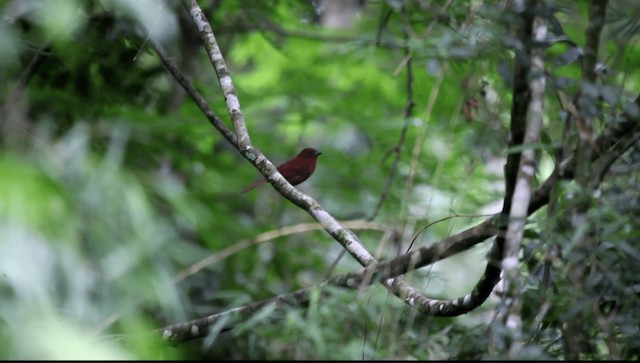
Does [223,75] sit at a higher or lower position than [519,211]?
higher

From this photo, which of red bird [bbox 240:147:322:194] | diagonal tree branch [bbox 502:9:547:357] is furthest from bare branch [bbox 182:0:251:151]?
diagonal tree branch [bbox 502:9:547:357]

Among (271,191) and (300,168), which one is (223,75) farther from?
(271,191)

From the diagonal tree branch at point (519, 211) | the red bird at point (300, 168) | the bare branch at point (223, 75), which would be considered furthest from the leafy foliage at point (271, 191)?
the red bird at point (300, 168)

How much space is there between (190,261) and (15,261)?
5.16 feet

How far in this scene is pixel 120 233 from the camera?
12.6 ft

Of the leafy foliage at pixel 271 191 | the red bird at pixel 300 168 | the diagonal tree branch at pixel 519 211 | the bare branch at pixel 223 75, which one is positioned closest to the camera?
the diagonal tree branch at pixel 519 211

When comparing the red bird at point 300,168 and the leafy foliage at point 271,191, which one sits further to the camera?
the red bird at point 300,168

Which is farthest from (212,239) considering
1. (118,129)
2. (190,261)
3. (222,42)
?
(222,42)

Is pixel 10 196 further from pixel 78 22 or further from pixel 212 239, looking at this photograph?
pixel 212 239

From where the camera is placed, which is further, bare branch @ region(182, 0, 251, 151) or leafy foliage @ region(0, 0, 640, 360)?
bare branch @ region(182, 0, 251, 151)

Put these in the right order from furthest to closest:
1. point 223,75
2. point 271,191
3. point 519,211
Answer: point 271,191
point 223,75
point 519,211

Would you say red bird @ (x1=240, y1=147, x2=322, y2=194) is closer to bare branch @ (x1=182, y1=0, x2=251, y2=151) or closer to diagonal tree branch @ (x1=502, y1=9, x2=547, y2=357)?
bare branch @ (x1=182, y1=0, x2=251, y2=151)

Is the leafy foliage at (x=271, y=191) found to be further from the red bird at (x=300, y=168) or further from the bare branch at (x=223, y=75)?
the red bird at (x=300, y=168)

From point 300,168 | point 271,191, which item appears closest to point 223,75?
point 300,168
